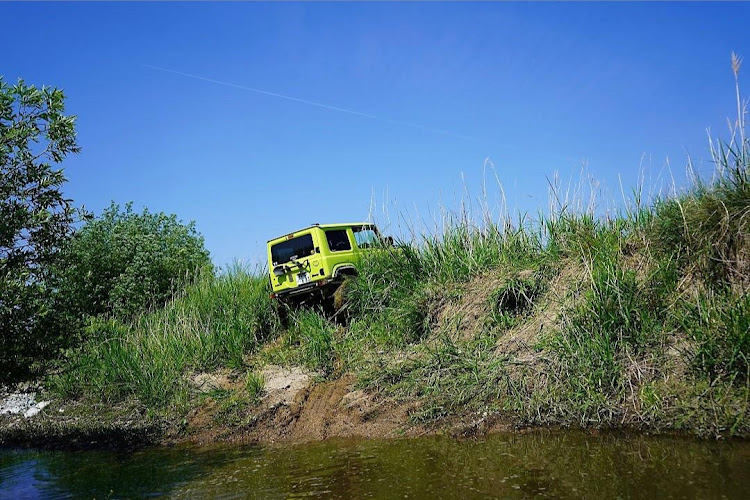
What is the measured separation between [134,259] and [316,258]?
9.26 metres

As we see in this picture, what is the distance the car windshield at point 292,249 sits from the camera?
1245 centimetres

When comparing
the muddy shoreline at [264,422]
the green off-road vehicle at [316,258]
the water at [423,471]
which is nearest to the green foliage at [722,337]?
the water at [423,471]

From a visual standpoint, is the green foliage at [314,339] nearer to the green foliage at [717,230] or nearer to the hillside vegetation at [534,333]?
the hillside vegetation at [534,333]

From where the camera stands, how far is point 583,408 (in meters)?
6.20

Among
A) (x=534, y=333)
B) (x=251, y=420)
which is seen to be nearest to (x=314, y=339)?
(x=251, y=420)

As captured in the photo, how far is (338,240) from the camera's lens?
12.6 m

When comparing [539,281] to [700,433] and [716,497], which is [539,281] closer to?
[700,433]

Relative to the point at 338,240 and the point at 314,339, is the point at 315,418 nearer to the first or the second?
the point at 314,339

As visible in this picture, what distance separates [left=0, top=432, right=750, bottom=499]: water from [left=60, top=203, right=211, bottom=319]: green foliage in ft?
32.9

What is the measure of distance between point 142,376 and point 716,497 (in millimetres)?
8882

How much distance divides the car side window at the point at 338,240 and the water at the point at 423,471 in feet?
17.9

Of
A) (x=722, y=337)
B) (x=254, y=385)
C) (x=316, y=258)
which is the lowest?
(x=722, y=337)

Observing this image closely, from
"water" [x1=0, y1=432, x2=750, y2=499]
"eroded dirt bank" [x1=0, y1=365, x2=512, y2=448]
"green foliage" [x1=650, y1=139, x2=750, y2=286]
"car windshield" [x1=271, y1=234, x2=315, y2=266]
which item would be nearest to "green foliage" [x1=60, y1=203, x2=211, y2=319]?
"car windshield" [x1=271, y1=234, x2=315, y2=266]

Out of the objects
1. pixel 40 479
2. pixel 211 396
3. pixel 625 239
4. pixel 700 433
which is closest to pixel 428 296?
pixel 625 239
